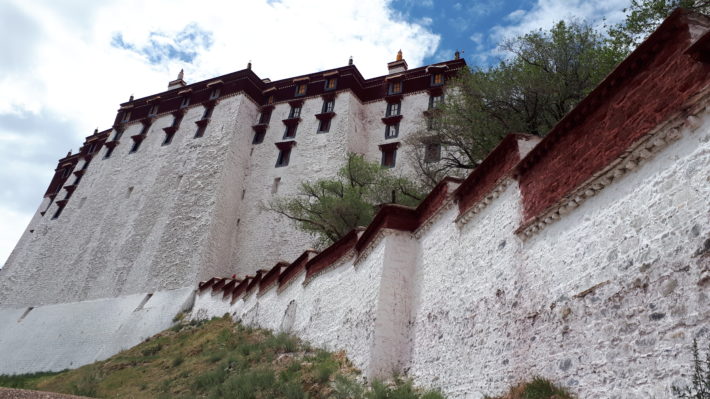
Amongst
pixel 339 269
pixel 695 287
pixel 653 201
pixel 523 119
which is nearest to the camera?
pixel 695 287

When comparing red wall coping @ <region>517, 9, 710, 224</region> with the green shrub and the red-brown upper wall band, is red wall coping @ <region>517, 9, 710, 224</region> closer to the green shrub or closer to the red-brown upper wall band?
the green shrub

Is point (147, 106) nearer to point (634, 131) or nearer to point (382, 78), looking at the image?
point (382, 78)

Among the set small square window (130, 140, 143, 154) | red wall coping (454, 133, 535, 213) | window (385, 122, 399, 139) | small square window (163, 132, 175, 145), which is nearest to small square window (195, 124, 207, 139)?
small square window (163, 132, 175, 145)

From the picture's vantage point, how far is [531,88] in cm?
1194

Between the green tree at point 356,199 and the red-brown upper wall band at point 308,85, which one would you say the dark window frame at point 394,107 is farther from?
the green tree at point 356,199

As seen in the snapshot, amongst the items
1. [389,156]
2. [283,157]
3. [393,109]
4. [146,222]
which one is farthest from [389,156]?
[146,222]

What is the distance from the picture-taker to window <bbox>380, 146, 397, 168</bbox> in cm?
2596

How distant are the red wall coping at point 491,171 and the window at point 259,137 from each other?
2365cm

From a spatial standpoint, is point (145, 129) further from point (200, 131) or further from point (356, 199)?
point (356, 199)

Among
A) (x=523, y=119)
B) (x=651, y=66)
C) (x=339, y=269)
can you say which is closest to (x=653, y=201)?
(x=651, y=66)

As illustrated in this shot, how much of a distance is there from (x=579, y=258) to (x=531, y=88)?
8463 mm

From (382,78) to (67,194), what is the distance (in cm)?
2320

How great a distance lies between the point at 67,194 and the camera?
116 feet

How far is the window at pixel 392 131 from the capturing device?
27.1 meters
